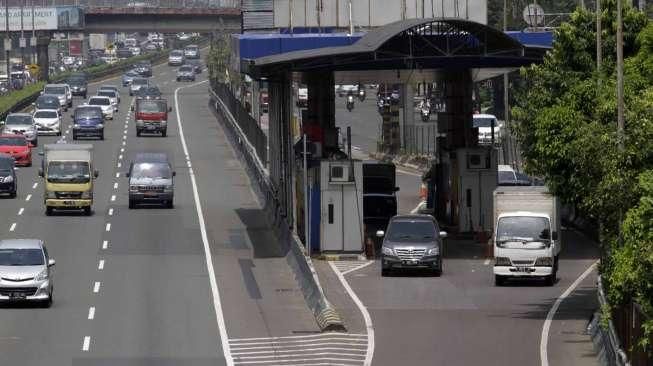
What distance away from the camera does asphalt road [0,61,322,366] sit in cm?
3638

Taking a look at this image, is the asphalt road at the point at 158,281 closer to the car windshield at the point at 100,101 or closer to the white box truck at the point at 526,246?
the white box truck at the point at 526,246

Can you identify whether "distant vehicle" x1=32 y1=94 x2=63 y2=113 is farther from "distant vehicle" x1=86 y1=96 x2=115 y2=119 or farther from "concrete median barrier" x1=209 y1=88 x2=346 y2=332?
"concrete median barrier" x1=209 y1=88 x2=346 y2=332

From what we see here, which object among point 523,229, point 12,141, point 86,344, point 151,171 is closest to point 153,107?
point 12,141

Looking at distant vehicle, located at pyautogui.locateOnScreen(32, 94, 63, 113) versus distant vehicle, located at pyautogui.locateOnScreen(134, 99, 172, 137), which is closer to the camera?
distant vehicle, located at pyautogui.locateOnScreen(134, 99, 172, 137)

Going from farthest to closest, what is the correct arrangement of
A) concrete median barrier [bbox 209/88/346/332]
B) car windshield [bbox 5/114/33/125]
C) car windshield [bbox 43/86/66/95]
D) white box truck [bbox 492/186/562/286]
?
car windshield [bbox 43/86/66/95], car windshield [bbox 5/114/33/125], white box truck [bbox 492/186/562/286], concrete median barrier [bbox 209/88/346/332]

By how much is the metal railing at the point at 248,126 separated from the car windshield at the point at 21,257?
1258 inches

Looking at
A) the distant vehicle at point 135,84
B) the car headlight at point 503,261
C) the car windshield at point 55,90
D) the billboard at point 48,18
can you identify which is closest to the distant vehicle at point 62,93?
the car windshield at point 55,90

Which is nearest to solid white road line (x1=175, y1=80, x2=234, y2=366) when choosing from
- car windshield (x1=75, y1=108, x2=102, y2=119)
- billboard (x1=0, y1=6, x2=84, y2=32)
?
car windshield (x1=75, y1=108, x2=102, y2=119)

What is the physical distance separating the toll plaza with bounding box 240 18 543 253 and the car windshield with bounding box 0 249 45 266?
10355 mm

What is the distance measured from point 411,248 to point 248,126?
35.8 m

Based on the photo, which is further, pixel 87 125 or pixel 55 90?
pixel 55 90

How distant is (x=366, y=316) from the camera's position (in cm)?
4028

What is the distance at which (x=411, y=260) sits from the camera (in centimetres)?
4762

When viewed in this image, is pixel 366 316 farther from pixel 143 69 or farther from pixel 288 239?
pixel 143 69
